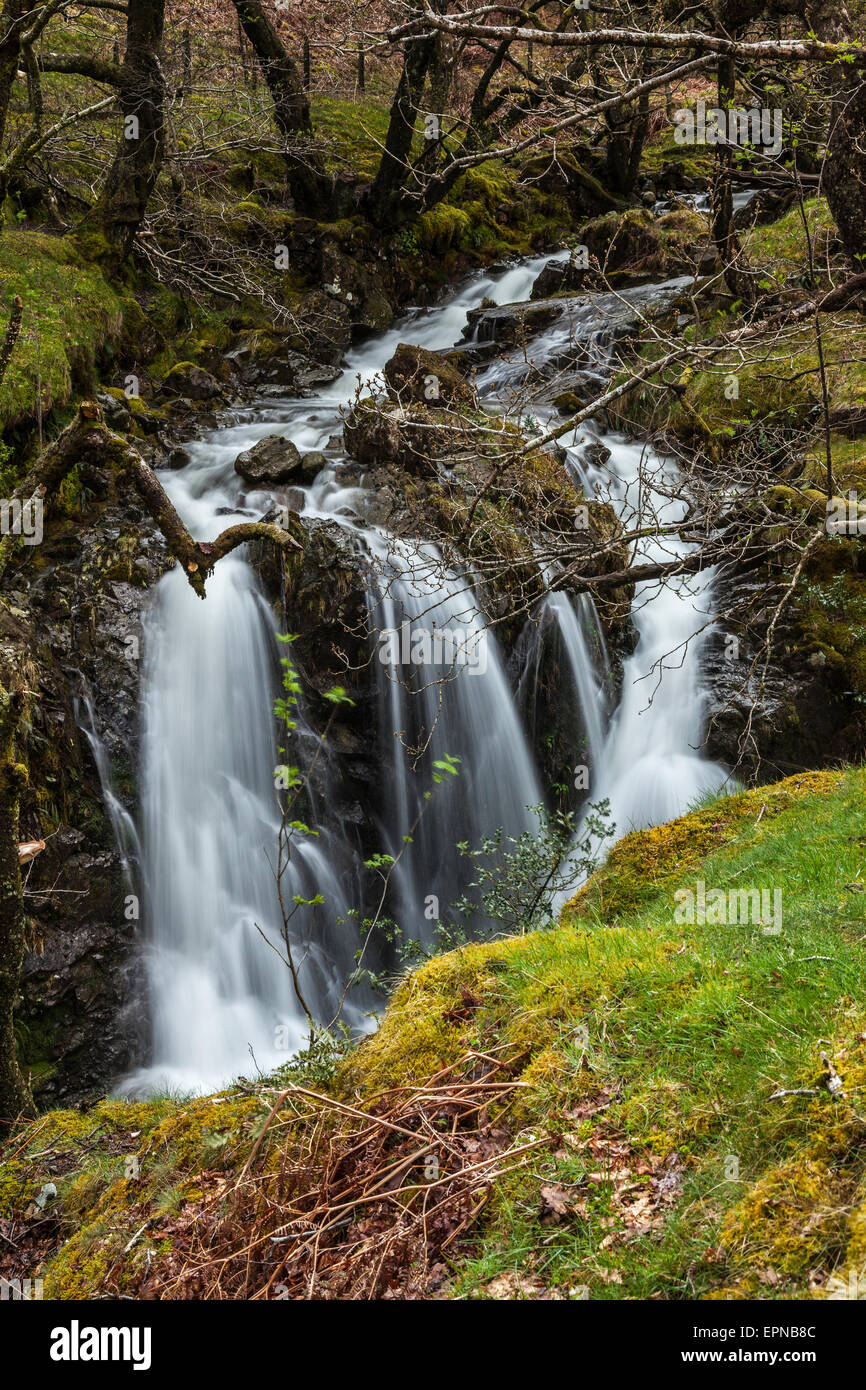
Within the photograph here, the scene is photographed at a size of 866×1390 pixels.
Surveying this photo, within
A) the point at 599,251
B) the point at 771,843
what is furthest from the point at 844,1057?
the point at 599,251

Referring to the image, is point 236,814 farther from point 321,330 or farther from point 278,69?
point 278,69

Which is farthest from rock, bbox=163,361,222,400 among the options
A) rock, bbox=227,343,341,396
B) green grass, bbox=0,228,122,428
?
rock, bbox=227,343,341,396

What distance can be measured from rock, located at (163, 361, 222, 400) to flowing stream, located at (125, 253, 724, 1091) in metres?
1.29

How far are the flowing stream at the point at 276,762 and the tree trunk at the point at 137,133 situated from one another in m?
3.45

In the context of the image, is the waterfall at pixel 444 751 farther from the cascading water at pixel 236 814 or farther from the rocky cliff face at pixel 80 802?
the rocky cliff face at pixel 80 802

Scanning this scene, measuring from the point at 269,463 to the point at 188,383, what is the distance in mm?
2879

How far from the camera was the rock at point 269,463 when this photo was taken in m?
10.1

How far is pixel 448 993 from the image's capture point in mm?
3277

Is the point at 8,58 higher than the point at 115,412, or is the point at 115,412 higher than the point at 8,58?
the point at 8,58

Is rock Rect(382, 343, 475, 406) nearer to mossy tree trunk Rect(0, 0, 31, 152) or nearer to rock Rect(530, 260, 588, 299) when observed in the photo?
mossy tree trunk Rect(0, 0, 31, 152)

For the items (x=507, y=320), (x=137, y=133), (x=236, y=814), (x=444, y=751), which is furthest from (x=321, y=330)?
(x=236, y=814)

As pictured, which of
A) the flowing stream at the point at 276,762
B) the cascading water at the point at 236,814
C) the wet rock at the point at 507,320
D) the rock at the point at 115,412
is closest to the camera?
the cascading water at the point at 236,814

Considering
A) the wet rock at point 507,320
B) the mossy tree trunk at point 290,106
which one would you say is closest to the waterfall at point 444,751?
the wet rock at point 507,320

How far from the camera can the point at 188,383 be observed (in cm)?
1191
